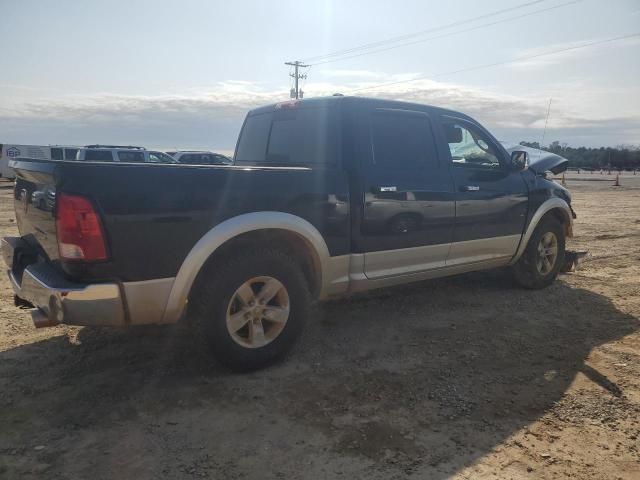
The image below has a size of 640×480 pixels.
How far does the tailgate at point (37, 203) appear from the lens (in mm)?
2785

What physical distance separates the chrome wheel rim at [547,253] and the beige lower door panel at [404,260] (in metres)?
1.68

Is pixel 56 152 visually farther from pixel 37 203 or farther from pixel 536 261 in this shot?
pixel 536 261

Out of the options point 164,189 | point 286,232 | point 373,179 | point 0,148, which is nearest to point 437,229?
point 373,179

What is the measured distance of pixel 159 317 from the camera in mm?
3002

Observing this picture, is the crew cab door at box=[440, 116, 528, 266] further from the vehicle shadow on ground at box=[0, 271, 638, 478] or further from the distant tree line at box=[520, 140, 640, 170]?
the distant tree line at box=[520, 140, 640, 170]

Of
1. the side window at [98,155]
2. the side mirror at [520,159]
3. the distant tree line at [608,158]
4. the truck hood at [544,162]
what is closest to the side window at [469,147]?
the side mirror at [520,159]

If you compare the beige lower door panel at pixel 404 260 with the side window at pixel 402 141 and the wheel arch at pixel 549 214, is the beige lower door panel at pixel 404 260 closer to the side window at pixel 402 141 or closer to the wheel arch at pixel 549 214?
the side window at pixel 402 141

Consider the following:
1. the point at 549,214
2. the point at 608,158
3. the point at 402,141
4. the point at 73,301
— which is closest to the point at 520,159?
the point at 549,214

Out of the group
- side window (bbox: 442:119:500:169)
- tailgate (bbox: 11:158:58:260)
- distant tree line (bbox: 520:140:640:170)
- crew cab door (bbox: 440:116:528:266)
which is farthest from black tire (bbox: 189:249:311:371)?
distant tree line (bbox: 520:140:640:170)

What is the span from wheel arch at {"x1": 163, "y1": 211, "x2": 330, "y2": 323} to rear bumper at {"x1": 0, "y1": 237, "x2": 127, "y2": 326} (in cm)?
32

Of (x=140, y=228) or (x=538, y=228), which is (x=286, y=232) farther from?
(x=538, y=228)

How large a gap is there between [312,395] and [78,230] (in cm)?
170

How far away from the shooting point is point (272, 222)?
328 centimetres

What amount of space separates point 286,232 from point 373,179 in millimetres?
880
